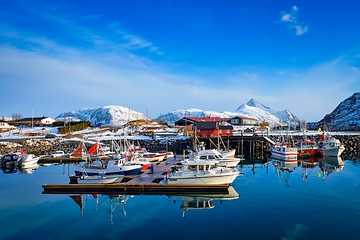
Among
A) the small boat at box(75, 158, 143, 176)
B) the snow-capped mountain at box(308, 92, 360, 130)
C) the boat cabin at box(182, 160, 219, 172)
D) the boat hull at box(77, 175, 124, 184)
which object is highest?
the snow-capped mountain at box(308, 92, 360, 130)

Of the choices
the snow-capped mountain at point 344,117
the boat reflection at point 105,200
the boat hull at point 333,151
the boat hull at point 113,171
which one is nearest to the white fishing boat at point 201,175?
the boat reflection at point 105,200

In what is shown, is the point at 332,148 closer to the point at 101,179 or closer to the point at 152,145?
the point at 152,145

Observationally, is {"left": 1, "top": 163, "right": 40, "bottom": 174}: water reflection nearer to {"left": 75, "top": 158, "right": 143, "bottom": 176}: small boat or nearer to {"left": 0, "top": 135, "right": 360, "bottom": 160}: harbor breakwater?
{"left": 75, "top": 158, "right": 143, "bottom": 176}: small boat

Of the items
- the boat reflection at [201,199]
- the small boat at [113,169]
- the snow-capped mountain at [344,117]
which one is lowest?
the boat reflection at [201,199]

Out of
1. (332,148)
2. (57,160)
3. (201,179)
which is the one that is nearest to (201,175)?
(201,179)

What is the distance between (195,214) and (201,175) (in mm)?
5663

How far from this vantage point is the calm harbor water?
14578mm

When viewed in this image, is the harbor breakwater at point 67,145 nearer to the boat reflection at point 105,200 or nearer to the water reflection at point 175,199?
the boat reflection at point 105,200

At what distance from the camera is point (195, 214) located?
17.6 meters

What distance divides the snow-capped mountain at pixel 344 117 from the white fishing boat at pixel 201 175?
13307 centimetres

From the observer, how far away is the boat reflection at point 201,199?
63.0 feet

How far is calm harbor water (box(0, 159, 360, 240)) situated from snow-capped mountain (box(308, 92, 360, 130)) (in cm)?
13065

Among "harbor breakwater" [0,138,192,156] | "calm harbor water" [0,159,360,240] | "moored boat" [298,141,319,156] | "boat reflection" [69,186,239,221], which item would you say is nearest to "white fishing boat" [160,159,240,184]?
"boat reflection" [69,186,239,221]

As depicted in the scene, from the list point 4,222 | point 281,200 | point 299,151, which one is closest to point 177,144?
point 299,151
